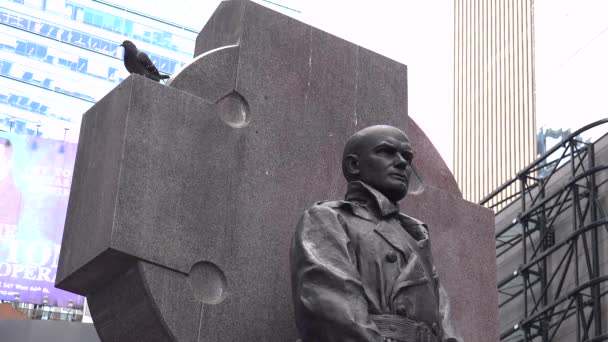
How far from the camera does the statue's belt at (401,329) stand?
830cm

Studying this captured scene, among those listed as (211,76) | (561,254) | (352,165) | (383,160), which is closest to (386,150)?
(383,160)

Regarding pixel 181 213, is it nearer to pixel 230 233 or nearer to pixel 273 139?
pixel 230 233

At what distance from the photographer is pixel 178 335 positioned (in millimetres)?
A: 9062

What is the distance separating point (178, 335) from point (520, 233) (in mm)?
34181

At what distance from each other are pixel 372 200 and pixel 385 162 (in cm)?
31

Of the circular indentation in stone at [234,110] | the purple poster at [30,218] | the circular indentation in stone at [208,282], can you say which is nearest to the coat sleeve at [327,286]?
the circular indentation in stone at [208,282]

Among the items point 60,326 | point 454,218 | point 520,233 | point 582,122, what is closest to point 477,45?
point 582,122

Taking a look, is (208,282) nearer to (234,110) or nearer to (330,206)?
(330,206)

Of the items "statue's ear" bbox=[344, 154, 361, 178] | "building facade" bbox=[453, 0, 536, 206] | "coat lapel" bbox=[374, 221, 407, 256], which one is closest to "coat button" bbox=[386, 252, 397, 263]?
"coat lapel" bbox=[374, 221, 407, 256]

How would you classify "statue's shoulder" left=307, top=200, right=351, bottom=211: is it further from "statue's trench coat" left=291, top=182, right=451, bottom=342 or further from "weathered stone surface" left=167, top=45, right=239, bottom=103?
"weathered stone surface" left=167, top=45, right=239, bottom=103

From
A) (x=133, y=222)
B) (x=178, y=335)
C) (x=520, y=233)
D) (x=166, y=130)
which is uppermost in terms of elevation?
(x=520, y=233)

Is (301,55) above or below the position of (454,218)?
above

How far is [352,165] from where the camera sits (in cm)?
942

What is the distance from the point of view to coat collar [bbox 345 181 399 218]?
30.0 feet
